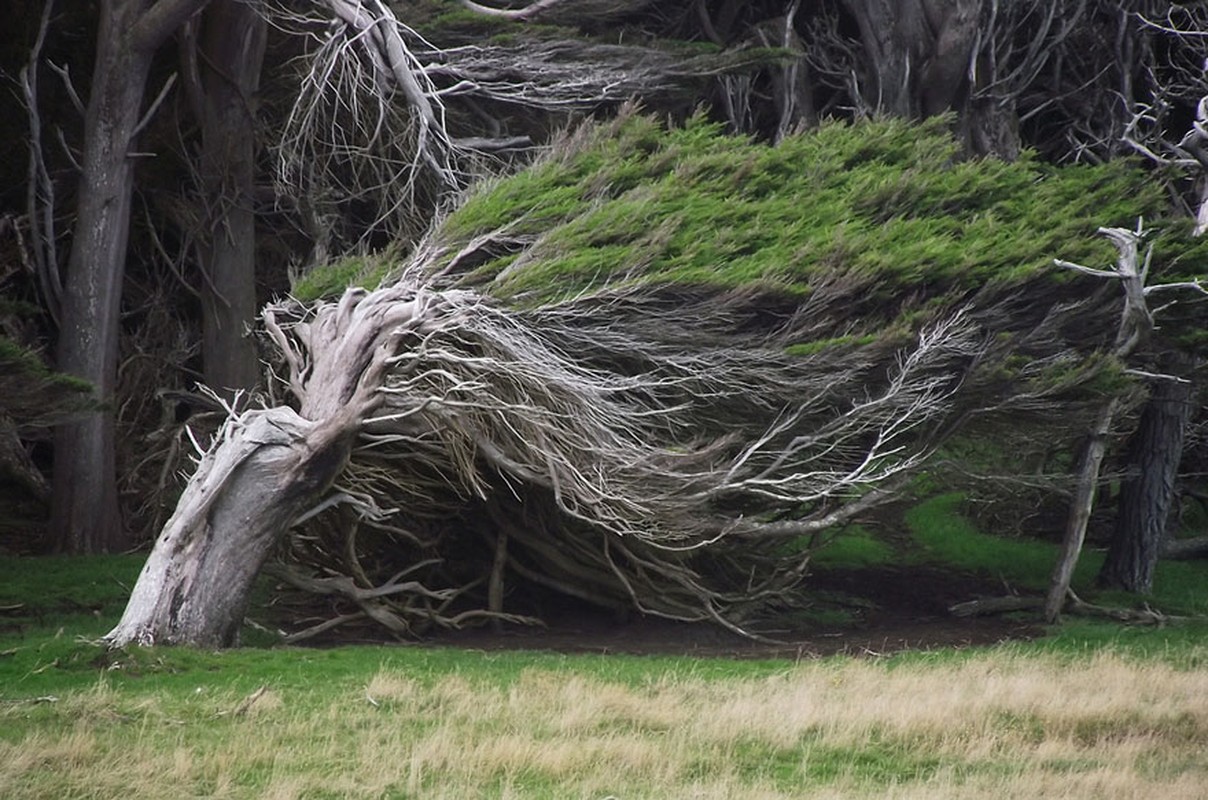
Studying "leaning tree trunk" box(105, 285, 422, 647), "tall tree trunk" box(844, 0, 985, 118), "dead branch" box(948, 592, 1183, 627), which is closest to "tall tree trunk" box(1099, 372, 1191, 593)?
"dead branch" box(948, 592, 1183, 627)

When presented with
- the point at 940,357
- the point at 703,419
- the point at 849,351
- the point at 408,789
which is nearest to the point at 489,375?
the point at 703,419

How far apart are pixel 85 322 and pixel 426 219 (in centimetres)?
412

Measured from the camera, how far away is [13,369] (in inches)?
518

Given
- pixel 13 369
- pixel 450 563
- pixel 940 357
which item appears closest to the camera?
pixel 13 369

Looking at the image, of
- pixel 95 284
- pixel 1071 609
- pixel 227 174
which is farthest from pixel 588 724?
pixel 227 174

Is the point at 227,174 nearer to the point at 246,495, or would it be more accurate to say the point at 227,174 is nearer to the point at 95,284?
the point at 95,284

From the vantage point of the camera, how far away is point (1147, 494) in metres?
18.2

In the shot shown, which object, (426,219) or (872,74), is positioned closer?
(426,219)

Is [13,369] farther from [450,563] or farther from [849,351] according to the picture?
[849,351]

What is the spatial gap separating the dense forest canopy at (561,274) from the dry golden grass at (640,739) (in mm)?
2937

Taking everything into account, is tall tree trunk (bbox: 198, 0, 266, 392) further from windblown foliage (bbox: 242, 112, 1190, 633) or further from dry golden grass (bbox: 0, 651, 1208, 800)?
dry golden grass (bbox: 0, 651, 1208, 800)

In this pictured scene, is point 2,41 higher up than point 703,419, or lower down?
higher up

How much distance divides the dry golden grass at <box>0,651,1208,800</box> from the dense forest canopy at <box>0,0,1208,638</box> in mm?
2937

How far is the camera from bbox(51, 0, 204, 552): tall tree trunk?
18781 mm
